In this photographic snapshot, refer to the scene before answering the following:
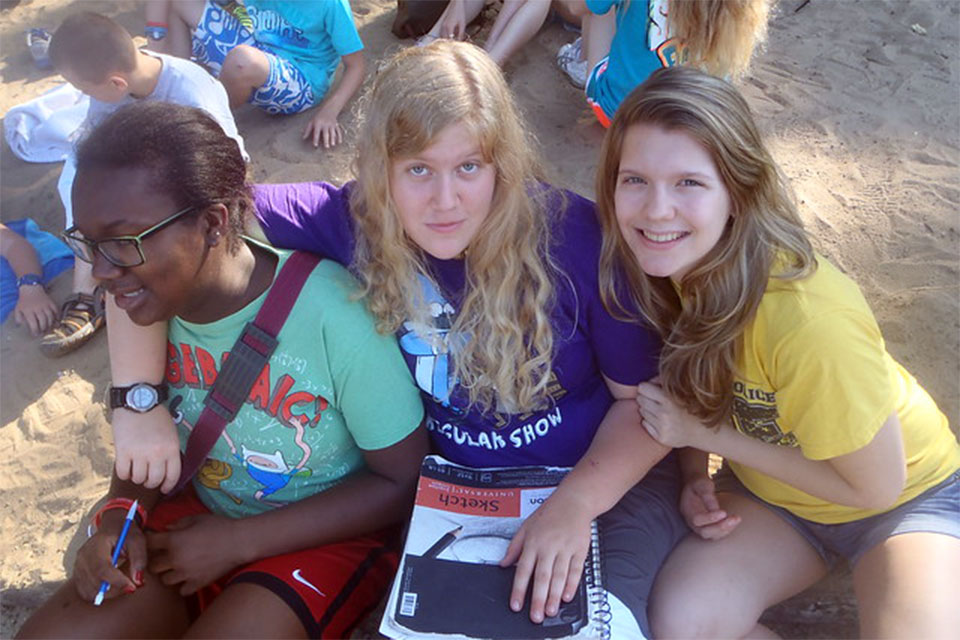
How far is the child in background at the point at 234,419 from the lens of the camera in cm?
170

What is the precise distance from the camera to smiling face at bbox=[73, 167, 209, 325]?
1662 mm

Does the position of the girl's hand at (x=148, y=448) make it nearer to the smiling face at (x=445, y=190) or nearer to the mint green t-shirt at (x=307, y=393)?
the mint green t-shirt at (x=307, y=393)

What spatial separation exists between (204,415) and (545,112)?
2.65 m

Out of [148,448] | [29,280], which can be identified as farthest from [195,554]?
[29,280]

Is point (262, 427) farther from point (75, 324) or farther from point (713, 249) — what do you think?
point (75, 324)

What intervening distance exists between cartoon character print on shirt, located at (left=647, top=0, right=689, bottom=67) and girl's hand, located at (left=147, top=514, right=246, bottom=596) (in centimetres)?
223

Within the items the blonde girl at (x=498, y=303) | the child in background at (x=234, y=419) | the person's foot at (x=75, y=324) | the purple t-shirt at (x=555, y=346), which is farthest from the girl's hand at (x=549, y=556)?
the person's foot at (x=75, y=324)

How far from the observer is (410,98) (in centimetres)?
165

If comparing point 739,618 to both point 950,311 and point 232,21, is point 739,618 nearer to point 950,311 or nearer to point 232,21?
point 950,311

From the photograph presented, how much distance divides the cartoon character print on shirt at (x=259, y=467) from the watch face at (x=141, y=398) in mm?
69

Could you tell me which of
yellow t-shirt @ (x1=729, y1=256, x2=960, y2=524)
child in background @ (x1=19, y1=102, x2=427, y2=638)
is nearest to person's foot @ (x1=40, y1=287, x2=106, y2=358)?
child in background @ (x1=19, y1=102, x2=427, y2=638)

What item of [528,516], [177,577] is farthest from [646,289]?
[177,577]

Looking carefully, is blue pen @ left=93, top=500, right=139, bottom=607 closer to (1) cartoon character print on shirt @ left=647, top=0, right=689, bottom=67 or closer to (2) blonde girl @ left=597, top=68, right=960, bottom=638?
(2) blonde girl @ left=597, top=68, right=960, bottom=638

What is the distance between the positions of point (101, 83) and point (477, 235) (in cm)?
241
